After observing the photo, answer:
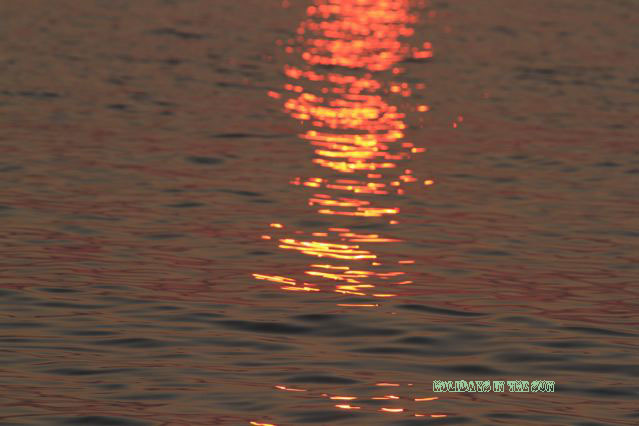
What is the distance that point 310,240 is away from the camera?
16266 millimetres

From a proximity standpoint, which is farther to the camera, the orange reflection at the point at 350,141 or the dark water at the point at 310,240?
the orange reflection at the point at 350,141

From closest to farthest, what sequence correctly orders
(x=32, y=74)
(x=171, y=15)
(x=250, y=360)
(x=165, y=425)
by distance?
(x=165, y=425) < (x=250, y=360) < (x=32, y=74) < (x=171, y=15)

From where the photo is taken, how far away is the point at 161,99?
2783cm

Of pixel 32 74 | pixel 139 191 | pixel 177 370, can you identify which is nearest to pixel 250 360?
pixel 177 370

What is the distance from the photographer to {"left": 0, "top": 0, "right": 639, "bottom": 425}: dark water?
1093cm

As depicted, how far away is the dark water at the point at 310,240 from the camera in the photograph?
35.9 feet

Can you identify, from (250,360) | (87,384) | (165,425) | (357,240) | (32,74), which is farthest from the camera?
(32,74)

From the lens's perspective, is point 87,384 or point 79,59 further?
point 79,59

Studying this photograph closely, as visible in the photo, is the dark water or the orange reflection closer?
the dark water

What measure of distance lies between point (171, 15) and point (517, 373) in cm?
3599

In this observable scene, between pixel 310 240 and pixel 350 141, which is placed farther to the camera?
pixel 350 141

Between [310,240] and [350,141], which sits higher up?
[350,141]

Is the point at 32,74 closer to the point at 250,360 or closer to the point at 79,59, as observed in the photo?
the point at 79,59

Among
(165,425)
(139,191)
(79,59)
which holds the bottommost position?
(165,425)
